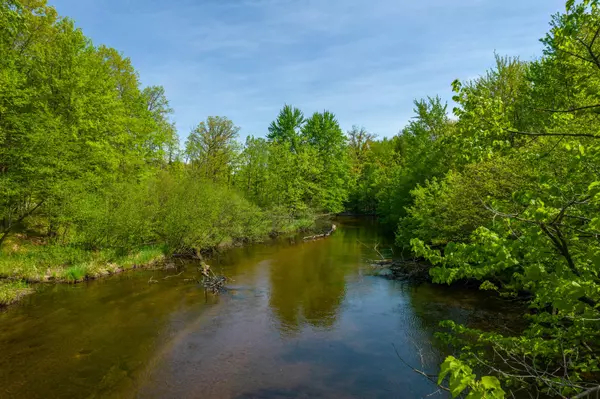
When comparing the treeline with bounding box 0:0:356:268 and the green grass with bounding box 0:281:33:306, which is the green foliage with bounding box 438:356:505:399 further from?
the green grass with bounding box 0:281:33:306

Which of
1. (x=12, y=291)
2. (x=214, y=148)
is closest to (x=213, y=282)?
(x=12, y=291)

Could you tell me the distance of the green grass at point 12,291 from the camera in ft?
47.9

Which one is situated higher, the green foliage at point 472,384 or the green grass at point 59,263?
the green foliage at point 472,384

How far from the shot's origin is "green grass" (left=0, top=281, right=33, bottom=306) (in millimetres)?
14601

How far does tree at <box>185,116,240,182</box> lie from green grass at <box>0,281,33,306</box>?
2422 centimetres

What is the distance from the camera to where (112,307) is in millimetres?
15023

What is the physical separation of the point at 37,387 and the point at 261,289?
32.7 ft

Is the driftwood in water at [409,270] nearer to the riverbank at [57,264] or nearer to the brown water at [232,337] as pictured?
the brown water at [232,337]

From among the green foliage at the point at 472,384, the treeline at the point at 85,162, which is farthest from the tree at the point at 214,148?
the green foliage at the point at 472,384

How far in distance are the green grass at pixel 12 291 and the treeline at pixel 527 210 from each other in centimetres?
1650

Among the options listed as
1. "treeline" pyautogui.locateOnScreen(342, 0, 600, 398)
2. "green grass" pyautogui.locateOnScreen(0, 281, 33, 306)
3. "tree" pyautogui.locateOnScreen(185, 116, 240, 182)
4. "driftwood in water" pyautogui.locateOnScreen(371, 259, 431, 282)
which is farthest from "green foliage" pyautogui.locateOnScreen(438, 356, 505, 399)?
"tree" pyautogui.locateOnScreen(185, 116, 240, 182)

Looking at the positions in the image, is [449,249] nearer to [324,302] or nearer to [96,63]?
[324,302]

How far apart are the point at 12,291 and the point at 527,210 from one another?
18772 mm

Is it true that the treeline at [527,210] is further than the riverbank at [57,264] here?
No
